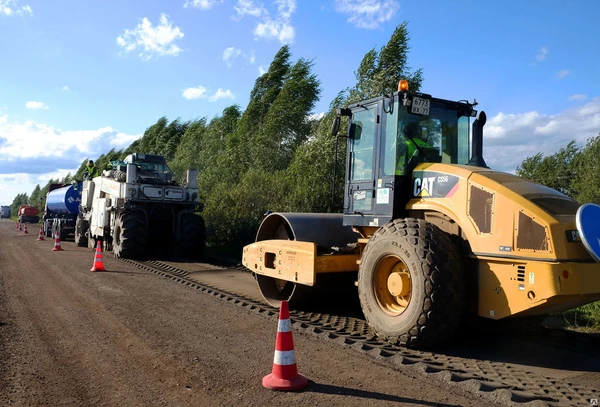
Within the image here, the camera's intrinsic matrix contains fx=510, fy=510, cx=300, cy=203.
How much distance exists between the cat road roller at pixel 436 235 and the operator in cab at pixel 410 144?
0.05ft

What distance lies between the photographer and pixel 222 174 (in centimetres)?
2544

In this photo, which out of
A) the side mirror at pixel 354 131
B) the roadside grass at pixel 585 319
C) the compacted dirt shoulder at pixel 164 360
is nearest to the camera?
the compacted dirt shoulder at pixel 164 360

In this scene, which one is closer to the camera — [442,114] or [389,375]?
[389,375]

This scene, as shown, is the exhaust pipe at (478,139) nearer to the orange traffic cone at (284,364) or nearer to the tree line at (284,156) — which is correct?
the orange traffic cone at (284,364)

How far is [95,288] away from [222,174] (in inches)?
649

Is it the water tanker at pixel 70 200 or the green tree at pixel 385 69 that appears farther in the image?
the water tanker at pixel 70 200

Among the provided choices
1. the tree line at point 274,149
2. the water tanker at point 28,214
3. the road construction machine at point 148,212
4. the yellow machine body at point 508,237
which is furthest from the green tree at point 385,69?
the water tanker at point 28,214

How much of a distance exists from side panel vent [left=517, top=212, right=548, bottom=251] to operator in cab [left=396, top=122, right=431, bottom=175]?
5.77 feet

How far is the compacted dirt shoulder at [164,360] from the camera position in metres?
4.11

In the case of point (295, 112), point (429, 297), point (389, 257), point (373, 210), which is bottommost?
point (429, 297)

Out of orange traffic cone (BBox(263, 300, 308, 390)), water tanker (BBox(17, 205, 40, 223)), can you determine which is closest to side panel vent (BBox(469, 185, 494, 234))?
orange traffic cone (BBox(263, 300, 308, 390))

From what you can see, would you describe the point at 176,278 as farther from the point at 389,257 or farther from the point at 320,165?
the point at 320,165

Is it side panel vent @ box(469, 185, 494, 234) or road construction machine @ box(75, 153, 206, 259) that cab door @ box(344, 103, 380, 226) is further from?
road construction machine @ box(75, 153, 206, 259)

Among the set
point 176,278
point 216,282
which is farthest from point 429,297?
point 176,278
